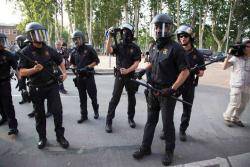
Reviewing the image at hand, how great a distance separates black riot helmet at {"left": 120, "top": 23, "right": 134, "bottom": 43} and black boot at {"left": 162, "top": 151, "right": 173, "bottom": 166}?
2199 millimetres

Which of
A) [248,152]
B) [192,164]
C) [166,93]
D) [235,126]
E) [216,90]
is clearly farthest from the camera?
[216,90]

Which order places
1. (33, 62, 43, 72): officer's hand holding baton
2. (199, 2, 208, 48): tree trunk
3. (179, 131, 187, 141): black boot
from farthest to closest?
(199, 2, 208, 48): tree trunk < (179, 131, 187, 141): black boot < (33, 62, 43, 72): officer's hand holding baton

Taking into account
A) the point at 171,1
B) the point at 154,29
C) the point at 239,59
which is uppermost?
the point at 171,1

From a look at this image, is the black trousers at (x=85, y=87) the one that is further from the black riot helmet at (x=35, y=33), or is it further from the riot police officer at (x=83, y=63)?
the black riot helmet at (x=35, y=33)

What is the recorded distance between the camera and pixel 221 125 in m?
6.07

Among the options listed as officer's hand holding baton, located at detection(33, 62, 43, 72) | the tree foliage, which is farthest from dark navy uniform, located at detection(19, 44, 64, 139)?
the tree foliage

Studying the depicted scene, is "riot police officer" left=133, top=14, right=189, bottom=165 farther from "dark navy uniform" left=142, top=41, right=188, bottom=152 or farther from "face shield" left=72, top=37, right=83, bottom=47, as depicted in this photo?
"face shield" left=72, top=37, right=83, bottom=47

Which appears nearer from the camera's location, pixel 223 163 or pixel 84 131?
pixel 223 163

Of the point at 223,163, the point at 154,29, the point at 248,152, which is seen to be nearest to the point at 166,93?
the point at 154,29

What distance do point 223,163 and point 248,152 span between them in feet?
2.33

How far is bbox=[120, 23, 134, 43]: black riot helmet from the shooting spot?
5281 mm

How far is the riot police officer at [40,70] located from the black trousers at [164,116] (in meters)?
1.39

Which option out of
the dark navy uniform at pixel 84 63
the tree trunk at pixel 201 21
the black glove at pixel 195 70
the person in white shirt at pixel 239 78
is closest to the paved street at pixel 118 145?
the person in white shirt at pixel 239 78

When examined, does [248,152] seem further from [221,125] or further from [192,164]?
[221,125]
